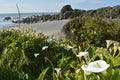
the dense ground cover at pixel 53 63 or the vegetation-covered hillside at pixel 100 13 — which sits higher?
the dense ground cover at pixel 53 63

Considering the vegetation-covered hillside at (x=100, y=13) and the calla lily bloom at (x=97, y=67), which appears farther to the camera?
the vegetation-covered hillside at (x=100, y=13)

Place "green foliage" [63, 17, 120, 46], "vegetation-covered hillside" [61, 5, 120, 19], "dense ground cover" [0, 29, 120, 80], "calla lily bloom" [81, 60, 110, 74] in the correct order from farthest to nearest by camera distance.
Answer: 1. "vegetation-covered hillside" [61, 5, 120, 19]
2. "green foliage" [63, 17, 120, 46]
3. "dense ground cover" [0, 29, 120, 80]
4. "calla lily bloom" [81, 60, 110, 74]

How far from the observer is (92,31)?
25.8 feet

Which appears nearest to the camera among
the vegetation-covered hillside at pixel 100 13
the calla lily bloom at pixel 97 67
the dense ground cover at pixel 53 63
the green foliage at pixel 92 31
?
the calla lily bloom at pixel 97 67

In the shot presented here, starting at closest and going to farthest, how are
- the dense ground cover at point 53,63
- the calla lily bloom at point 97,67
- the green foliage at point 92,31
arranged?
the calla lily bloom at point 97,67 < the dense ground cover at point 53,63 < the green foliage at point 92,31

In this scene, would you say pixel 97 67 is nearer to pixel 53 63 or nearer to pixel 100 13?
pixel 53 63

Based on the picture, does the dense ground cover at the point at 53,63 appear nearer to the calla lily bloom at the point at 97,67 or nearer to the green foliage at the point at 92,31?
the calla lily bloom at the point at 97,67

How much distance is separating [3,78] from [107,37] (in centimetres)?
444

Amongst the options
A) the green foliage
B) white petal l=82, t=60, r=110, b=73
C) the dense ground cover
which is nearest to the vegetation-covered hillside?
the green foliage

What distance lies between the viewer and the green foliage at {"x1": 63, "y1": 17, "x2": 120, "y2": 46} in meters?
7.68

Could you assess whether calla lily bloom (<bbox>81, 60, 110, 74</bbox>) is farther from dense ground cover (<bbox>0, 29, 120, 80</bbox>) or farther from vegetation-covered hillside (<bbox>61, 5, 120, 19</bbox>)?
vegetation-covered hillside (<bbox>61, 5, 120, 19</bbox>)

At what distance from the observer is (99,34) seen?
25.3ft

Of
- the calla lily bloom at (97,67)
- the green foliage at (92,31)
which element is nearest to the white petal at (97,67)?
the calla lily bloom at (97,67)

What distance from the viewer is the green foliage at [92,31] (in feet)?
25.2
